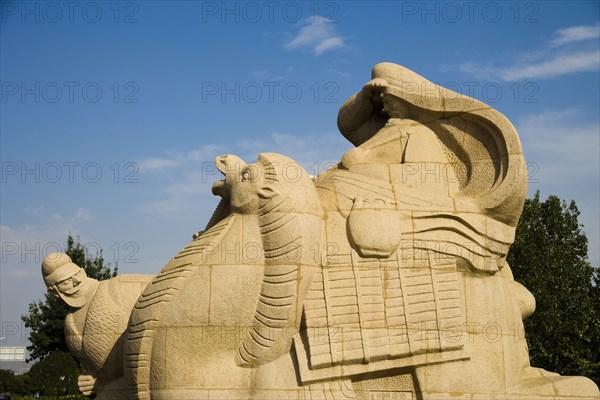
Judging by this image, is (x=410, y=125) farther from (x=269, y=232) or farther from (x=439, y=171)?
(x=269, y=232)

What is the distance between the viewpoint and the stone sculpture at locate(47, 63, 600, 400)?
20.0 feet

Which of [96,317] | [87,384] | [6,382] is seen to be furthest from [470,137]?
[6,382]

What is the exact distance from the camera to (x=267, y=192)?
6.33 metres

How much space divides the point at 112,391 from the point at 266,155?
8.27 ft

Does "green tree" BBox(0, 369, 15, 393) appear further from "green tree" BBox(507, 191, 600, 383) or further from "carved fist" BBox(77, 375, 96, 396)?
"carved fist" BBox(77, 375, 96, 396)

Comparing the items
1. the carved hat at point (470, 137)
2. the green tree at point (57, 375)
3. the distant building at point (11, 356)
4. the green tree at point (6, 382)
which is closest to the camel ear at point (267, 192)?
the carved hat at point (470, 137)

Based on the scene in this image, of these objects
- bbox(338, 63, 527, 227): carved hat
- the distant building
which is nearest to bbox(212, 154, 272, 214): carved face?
bbox(338, 63, 527, 227): carved hat

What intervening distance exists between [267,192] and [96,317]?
1964 millimetres

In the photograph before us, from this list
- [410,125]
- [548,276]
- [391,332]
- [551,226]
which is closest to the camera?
[391,332]

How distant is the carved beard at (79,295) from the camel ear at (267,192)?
194 cm

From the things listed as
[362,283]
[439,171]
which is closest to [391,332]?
[362,283]

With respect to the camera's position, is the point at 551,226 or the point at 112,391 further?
the point at 551,226

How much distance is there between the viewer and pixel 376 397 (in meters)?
6.23

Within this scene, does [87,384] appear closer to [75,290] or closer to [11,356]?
[75,290]
